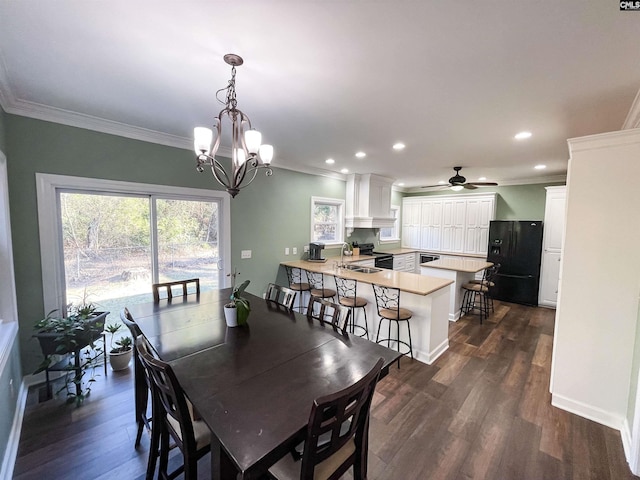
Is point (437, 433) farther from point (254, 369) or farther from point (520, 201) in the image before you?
point (520, 201)

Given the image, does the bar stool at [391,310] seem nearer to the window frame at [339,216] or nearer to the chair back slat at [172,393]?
the window frame at [339,216]

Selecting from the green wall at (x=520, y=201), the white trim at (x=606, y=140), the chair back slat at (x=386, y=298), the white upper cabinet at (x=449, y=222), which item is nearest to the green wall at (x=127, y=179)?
the chair back slat at (x=386, y=298)

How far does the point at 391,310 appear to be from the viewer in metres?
3.05

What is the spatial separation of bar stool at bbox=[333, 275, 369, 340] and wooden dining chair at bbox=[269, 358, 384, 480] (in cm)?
191

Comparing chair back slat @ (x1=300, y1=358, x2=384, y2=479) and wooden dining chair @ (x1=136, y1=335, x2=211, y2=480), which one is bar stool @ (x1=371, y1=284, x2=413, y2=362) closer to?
chair back slat @ (x1=300, y1=358, x2=384, y2=479)

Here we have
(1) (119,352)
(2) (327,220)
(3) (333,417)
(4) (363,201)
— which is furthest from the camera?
(4) (363,201)

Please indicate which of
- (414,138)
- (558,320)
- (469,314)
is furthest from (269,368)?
(469,314)

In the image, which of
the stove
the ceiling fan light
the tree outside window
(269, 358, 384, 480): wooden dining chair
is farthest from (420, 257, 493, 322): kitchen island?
the ceiling fan light

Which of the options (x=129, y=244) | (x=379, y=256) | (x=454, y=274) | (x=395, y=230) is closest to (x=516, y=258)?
(x=454, y=274)

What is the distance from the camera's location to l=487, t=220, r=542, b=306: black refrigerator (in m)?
5.08

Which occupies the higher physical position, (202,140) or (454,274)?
(202,140)

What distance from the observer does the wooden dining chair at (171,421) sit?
3.76ft

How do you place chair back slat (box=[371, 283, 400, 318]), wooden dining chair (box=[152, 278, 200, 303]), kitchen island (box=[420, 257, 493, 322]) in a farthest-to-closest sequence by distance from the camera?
kitchen island (box=[420, 257, 493, 322]) < chair back slat (box=[371, 283, 400, 318]) < wooden dining chair (box=[152, 278, 200, 303])

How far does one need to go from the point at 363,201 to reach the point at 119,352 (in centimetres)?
453
